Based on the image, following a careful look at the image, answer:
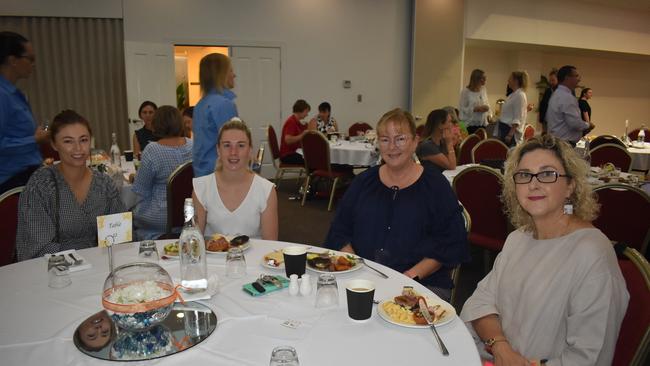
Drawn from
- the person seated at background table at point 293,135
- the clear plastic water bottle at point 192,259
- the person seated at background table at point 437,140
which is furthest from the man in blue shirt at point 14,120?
the person seated at background table at point 293,135

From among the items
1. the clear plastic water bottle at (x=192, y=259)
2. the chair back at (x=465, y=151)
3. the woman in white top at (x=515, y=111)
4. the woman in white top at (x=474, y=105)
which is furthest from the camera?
the woman in white top at (x=474, y=105)

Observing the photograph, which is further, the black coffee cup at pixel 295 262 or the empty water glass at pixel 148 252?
the empty water glass at pixel 148 252

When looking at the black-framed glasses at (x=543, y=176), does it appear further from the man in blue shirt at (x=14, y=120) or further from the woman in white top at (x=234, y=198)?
the man in blue shirt at (x=14, y=120)

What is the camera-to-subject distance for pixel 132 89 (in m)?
7.16

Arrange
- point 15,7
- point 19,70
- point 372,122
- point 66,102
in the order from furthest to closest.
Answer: point 372,122 < point 66,102 < point 15,7 < point 19,70

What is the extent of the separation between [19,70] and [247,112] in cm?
523

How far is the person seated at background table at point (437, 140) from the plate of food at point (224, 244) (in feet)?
7.15

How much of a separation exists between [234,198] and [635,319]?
173cm

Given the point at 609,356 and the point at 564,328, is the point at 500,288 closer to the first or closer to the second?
the point at 564,328

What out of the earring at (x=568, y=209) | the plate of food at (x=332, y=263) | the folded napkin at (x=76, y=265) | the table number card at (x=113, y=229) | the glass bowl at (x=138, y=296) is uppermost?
the earring at (x=568, y=209)

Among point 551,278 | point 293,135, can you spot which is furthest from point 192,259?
point 293,135

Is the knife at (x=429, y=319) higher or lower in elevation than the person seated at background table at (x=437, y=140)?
lower

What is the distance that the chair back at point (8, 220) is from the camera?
7.41ft

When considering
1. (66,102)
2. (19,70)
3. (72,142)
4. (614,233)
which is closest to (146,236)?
(72,142)
